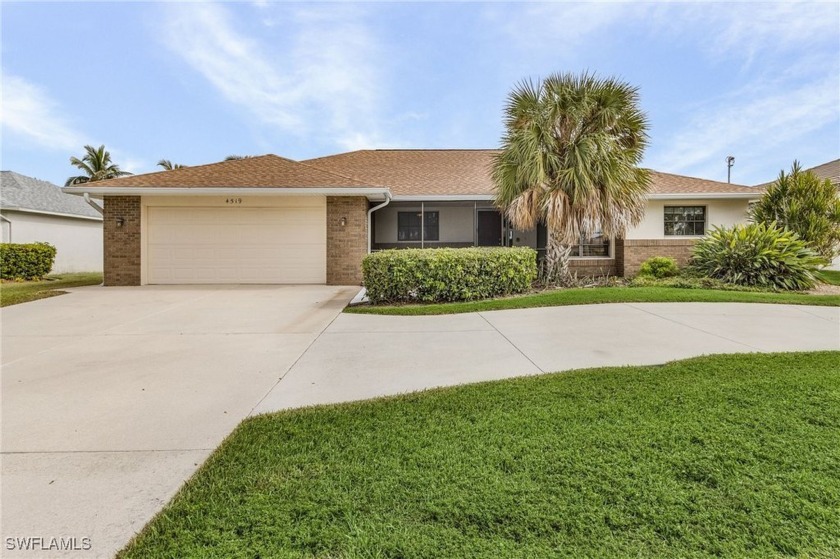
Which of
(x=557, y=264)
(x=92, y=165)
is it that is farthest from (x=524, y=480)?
(x=92, y=165)

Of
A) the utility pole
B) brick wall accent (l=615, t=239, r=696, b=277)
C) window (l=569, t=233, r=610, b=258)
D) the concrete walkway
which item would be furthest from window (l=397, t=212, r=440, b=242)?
the utility pole

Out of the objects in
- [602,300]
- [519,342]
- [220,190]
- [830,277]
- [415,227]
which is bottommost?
[519,342]

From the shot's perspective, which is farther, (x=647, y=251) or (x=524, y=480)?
(x=647, y=251)

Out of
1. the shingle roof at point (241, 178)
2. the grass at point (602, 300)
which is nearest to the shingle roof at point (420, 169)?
the shingle roof at point (241, 178)

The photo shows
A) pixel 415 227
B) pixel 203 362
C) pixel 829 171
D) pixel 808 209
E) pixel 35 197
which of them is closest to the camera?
pixel 203 362

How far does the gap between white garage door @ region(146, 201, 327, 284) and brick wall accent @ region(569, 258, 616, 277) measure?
27.8ft

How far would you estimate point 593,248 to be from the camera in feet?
44.7

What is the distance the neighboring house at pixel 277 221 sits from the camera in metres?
11.5

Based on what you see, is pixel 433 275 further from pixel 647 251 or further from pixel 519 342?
pixel 647 251

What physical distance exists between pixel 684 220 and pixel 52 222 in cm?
2621

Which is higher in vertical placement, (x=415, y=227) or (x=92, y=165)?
(x=92, y=165)

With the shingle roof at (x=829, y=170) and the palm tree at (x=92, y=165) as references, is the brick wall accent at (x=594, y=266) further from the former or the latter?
the palm tree at (x=92, y=165)

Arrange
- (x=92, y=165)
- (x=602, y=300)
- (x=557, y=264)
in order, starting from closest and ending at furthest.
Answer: (x=602, y=300), (x=557, y=264), (x=92, y=165)

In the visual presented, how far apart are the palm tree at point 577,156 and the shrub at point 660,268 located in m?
2.66
